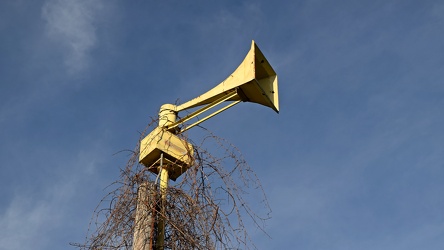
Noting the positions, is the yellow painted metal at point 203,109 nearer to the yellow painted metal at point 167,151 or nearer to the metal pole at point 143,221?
the yellow painted metal at point 167,151

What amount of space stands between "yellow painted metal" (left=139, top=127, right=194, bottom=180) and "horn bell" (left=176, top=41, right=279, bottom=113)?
290 millimetres

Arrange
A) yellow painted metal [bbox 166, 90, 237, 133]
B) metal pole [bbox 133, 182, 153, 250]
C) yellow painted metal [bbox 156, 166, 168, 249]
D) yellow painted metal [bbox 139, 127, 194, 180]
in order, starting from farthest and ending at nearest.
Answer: yellow painted metal [bbox 166, 90, 237, 133], yellow painted metal [bbox 139, 127, 194, 180], yellow painted metal [bbox 156, 166, 168, 249], metal pole [bbox 133, 182, 153, 250]

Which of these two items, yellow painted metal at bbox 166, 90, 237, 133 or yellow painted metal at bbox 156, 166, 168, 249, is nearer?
yellow painted metal at bbox 156, 166, 168, 249

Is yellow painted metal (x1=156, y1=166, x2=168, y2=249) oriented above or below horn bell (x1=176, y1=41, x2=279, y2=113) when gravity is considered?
below

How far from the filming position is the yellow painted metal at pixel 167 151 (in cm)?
425

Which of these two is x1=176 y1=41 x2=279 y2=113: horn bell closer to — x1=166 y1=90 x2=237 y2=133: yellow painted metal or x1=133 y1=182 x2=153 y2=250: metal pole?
x1=166 y1=90 x2=237 y2=133: yellow painted metal

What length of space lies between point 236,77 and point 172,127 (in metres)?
0.57

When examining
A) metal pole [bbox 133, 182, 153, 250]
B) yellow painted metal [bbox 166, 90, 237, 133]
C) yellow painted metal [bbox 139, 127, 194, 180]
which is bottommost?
metal pole [bbox 133, 182, 153, 250]

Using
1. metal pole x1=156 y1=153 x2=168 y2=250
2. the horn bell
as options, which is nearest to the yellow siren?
the horn bell

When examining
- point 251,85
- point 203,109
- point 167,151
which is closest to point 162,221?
point 167,151

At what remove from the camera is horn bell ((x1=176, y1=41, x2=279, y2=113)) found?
4.27 m

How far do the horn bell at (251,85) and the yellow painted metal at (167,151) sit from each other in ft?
0.95

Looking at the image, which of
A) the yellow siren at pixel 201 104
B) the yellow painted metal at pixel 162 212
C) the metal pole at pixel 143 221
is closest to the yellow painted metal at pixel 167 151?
the yellow siren at pixel 201 104

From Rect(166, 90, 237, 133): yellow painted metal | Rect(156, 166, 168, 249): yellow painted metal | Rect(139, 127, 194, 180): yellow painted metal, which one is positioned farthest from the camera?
Rect(166, 90, 237, 133): yellow painted metal
